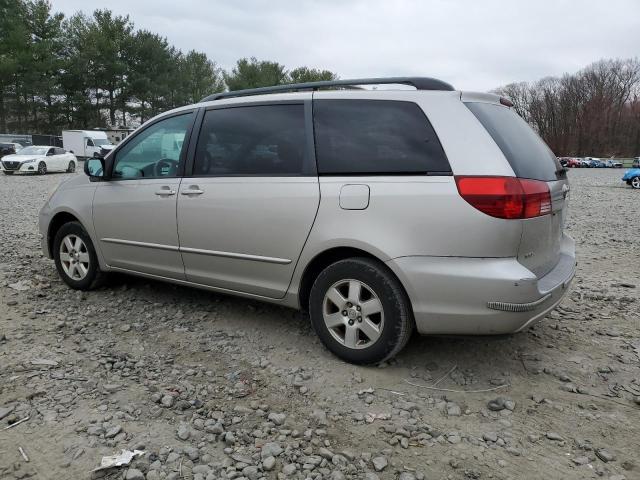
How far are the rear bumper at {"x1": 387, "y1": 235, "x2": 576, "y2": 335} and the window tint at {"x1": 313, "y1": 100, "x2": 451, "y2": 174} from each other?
573mm

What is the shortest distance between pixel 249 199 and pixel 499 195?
168 cm

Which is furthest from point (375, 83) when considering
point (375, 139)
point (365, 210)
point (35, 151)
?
point (35, 151)

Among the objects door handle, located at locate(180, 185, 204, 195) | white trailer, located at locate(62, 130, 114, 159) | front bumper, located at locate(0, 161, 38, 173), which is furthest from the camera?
white trailer, located at locate(62, 130, 114, 159)

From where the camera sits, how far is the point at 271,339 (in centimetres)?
393

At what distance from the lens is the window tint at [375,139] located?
3.16 metres

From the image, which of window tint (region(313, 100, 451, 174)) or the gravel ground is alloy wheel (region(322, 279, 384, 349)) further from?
window tint (region(313, 100, 451, 174))

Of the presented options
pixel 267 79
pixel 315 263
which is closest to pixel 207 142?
pixel 315 263

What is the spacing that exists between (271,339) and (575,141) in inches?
3762

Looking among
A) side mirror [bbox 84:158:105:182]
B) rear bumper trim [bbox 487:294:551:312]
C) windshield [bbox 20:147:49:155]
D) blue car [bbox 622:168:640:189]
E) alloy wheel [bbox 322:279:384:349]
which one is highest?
windshield [bbox 20:147:49:155]

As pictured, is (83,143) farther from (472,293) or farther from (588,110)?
(588,110)

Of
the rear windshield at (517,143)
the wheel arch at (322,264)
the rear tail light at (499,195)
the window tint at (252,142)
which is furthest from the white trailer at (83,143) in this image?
the rear tail light at (499,195)

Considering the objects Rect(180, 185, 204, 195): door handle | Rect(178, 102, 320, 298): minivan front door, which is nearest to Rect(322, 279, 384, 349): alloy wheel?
Rect(178, 102, 320, 298): minivan front door

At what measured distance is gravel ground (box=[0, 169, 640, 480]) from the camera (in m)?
A: 2.50

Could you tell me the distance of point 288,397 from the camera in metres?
3.11
